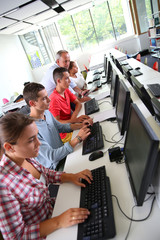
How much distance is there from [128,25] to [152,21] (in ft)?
8.44

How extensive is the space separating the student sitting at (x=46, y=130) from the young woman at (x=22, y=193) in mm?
447

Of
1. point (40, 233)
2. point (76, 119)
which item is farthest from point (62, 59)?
point (40, 233)

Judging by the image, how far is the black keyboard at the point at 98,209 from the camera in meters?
0.80

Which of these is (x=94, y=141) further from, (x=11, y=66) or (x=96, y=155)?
(x=11, y=66)

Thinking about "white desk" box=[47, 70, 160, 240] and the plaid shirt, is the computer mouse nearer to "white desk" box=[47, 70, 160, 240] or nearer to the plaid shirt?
"white desk" box=[47, 70, 160, 240]

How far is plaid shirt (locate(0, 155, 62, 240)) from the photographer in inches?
33.7

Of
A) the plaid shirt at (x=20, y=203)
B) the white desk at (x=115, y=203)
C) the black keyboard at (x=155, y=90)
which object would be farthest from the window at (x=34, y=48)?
the plaid shirt at (x=20, y=203)

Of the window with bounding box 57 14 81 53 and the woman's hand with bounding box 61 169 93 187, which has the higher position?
the window with bounding box 57 14 81 53

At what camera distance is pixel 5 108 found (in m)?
4.93

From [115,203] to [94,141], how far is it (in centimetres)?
70

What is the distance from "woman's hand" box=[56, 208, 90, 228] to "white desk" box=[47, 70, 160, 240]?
0.10ft

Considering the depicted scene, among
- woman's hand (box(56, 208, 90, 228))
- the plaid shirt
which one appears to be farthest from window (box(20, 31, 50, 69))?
woman's hand (box(56, 208, 90, 228))

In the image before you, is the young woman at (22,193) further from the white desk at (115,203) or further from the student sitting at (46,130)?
the student sitting at (46,130)

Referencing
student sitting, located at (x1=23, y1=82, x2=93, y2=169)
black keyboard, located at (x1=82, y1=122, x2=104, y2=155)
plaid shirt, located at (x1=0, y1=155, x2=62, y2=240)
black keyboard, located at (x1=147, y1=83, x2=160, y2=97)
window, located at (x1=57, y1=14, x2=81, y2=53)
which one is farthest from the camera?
window, located at (x1=57, y1=14, x2=81, y2=53)
